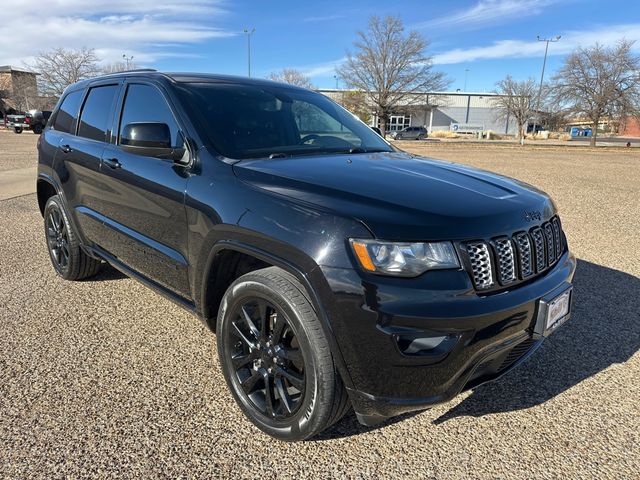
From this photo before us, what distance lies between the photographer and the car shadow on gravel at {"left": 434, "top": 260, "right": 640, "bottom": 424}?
9.12 feet

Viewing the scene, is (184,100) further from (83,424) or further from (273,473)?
(273,473)

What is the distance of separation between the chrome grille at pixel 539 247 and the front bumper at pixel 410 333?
0.39 metres

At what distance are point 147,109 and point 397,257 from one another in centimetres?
218

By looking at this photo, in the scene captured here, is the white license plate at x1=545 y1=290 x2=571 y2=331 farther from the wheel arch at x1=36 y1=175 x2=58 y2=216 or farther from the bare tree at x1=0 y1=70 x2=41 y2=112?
the bare tree at x1=0 y1=70 x2=41 y2=112

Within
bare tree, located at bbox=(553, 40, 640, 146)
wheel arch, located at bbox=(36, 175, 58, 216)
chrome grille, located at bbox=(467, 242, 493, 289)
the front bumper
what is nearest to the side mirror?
the front bumper

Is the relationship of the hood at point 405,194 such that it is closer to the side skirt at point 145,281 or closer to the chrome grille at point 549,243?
the chrome grille at point 549,243

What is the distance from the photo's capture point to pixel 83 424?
8.20 ft

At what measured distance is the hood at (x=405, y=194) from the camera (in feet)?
6.63

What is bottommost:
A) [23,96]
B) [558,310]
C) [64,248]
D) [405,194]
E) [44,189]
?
[64,248]

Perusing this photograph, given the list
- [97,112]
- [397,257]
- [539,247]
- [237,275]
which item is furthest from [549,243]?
[97,112]

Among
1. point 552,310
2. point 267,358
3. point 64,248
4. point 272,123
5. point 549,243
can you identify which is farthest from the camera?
→ point 64,248

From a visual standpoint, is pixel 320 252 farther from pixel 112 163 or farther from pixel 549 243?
pixel 112 163

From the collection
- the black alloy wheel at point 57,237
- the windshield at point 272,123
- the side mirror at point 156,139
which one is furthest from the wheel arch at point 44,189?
the windshield at point 272,123

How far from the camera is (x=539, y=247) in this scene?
240cm
